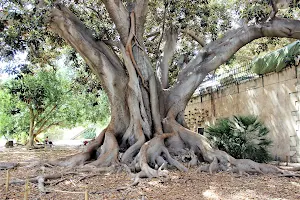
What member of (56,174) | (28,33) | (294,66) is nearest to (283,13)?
(294,66)

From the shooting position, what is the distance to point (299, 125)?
8.47m

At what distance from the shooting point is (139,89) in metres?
8.02

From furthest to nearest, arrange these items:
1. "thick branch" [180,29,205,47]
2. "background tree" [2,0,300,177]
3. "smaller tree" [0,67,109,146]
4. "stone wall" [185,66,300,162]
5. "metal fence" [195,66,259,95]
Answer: "smaller tree" [0,67,109,146]
"metal fence" [195,66,259,95]
"thick branch" [180,29,205,47]
"stone wall" [185,66,300,162]
"background tree" [2,0,300,177]

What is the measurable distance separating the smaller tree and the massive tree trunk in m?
6.37

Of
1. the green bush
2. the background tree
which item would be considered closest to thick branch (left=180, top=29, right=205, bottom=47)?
the background tree

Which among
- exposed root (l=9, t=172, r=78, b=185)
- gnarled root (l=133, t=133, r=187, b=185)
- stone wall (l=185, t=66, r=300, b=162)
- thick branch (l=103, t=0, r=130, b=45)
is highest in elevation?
thick branch (l=103, t=0, r=130, b=45)

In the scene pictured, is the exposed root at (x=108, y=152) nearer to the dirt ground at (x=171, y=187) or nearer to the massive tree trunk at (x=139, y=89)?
the massive tree trunk at (x=139, y=89)

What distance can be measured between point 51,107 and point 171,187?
1653cm

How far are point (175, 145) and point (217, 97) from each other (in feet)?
18.3

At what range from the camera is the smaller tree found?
16398 mm

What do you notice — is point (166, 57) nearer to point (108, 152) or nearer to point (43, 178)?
point (108, 152)

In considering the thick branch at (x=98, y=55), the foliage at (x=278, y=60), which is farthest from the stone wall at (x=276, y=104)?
the thick branch at (x=98, y=55)

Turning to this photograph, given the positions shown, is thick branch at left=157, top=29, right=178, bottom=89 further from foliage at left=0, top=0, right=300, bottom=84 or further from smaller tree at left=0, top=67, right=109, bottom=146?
smaller tree at left=0, top=67, right=109, bottom=146

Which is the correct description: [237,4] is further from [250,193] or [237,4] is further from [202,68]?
[250,193]
